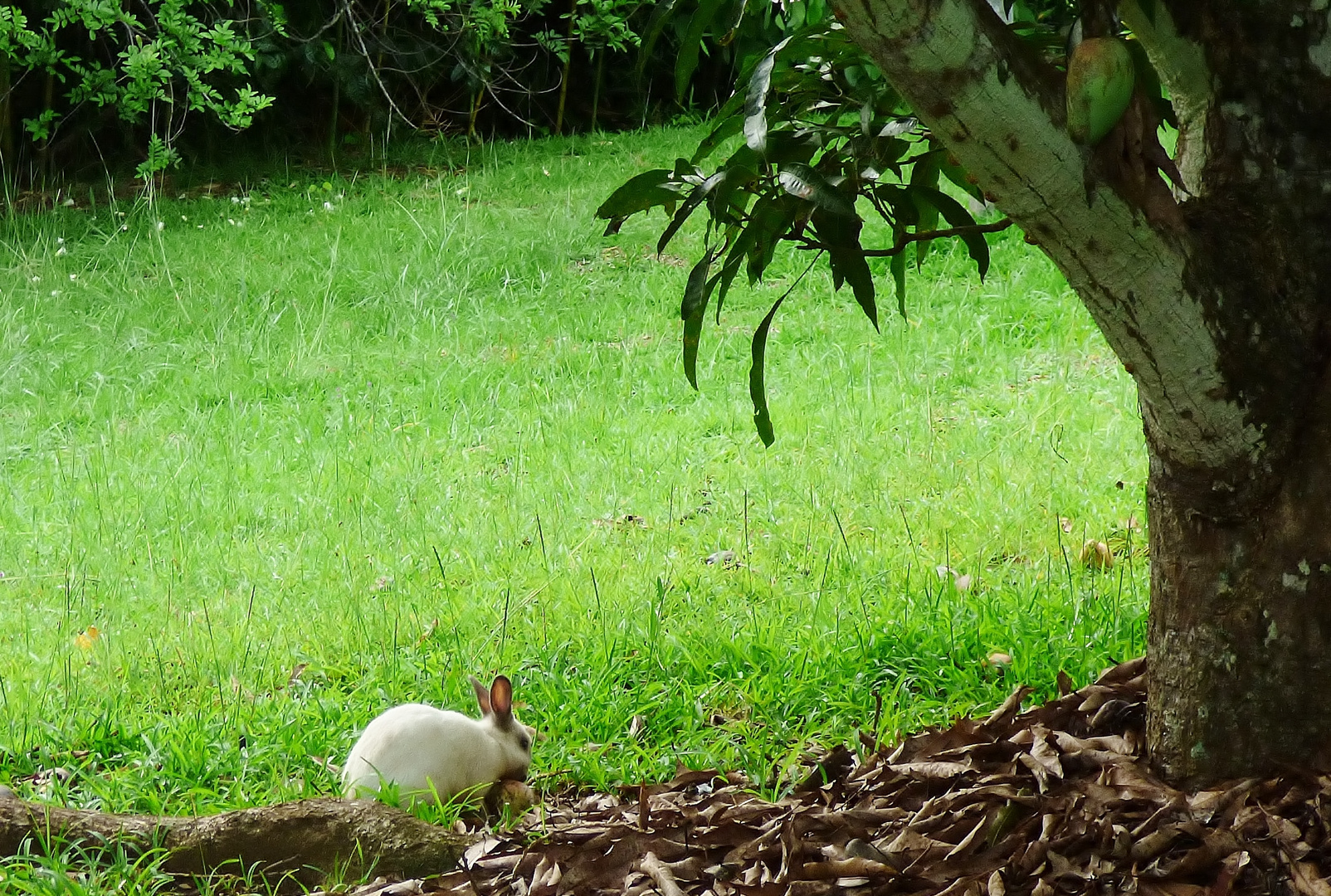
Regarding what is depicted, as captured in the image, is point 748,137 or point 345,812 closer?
point 748,137

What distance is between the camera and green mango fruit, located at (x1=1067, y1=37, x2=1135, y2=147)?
1604 mm

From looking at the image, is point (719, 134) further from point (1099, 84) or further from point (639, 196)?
point (1099, 84)

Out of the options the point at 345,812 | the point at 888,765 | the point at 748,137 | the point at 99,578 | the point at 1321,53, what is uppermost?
the point at 1321,53

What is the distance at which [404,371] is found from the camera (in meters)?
6.50

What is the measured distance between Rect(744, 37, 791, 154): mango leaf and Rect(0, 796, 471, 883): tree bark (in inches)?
54.2

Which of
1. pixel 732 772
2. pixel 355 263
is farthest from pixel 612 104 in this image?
pixel 732 772

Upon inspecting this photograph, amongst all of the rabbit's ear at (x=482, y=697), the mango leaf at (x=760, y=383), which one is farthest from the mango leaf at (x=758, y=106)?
the rabbit's ear at (x=482, y=697)

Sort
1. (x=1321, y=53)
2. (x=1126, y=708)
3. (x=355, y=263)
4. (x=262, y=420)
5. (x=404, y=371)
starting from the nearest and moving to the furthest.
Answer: (x=1321, y=53)
(x=1126, y=708)
(x=262, y=420)
(x=404, y=371)
(x=355, y=263)

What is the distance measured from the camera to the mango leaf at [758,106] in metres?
1.95

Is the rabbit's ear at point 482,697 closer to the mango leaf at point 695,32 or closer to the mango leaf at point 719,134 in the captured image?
the mango leaf at point 719,134

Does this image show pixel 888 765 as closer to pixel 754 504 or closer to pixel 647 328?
pixel 754 504

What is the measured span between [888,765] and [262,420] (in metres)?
4.08

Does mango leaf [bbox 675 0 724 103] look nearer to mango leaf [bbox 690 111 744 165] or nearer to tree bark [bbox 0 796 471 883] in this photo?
mango leaf [bbox 690 111 744 165]

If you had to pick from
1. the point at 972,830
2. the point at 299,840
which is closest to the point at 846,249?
the point at 972,830
